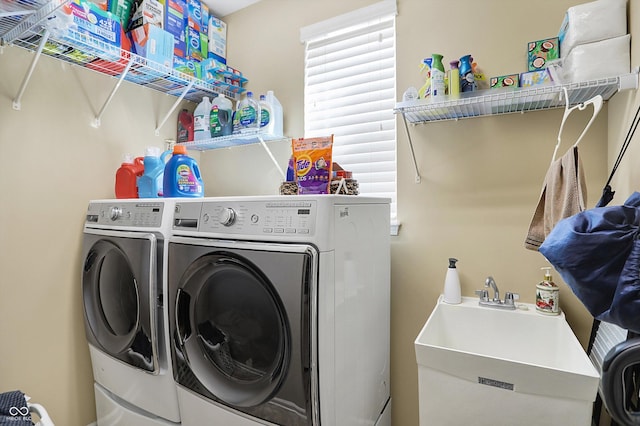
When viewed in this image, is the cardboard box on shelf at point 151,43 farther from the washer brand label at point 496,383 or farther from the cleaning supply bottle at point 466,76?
the washer brand label at point 496,383

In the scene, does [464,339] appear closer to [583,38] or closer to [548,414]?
[548,414]

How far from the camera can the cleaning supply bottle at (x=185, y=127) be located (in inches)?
100

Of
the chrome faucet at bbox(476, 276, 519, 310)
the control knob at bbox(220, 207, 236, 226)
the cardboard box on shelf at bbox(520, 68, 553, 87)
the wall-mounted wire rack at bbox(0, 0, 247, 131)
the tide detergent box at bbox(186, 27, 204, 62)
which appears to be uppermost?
the tide detergent box at bbox(186, 27, 204, 62)

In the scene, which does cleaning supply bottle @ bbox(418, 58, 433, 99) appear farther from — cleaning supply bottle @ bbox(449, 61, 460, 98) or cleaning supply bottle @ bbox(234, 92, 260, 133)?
cleaning supply bottle @ bbox(234, 92, 260, 133)

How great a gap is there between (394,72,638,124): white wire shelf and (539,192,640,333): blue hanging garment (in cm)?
72

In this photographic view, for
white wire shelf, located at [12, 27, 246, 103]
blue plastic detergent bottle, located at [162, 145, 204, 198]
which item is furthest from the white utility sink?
white wire shelf, located at [12, 27, 246, 103]

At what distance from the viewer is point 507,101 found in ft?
4.83

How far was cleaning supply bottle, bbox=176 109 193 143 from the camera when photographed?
2.54 metres

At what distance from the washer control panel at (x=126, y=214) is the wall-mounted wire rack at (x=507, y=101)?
127cm

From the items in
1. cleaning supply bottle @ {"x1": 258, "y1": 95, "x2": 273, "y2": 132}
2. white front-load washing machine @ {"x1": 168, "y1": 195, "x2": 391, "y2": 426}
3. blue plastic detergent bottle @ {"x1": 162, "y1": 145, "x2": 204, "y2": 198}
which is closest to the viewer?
white front-load washing machine @ {"x1": 168, "y1": 195, "x2": 391, "y2": 426}

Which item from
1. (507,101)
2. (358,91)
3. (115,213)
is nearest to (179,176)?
(115,213)

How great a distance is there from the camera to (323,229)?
1129 millimetres

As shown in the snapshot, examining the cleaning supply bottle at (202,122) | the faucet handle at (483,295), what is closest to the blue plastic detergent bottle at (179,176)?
the cleaning supply bottle at (202,122)

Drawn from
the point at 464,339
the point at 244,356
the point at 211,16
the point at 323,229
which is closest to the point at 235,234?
the point at 323,229
